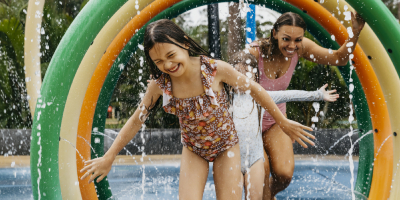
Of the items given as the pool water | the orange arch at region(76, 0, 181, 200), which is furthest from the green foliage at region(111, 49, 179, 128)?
the orange arch at region(76, 0, 181, 200)

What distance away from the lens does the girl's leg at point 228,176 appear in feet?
8.68

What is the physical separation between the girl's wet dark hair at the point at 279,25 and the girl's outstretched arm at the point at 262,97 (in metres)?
0.94

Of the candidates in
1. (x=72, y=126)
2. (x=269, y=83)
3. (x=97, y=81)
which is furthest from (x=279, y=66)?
(x=72, y=126)

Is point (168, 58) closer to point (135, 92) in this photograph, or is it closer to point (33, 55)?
point (33, 55)

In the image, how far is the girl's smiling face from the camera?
7.89 ft

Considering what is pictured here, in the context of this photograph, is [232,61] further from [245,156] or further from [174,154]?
[174,154]

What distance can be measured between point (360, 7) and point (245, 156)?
137 cm

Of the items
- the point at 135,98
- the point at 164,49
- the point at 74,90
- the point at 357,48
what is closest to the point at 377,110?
the point at 357,48

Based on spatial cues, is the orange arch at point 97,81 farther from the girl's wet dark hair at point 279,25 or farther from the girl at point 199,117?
the girl's wet dark hair at point 279,25

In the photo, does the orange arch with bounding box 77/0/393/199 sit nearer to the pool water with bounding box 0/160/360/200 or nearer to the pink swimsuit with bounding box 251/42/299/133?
the pink swimsuit with bounding box 251/42/299/133

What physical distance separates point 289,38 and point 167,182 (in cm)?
318

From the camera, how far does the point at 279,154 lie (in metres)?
3.45

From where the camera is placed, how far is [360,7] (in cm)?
259

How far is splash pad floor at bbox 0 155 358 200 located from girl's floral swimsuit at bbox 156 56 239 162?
2.20 m
